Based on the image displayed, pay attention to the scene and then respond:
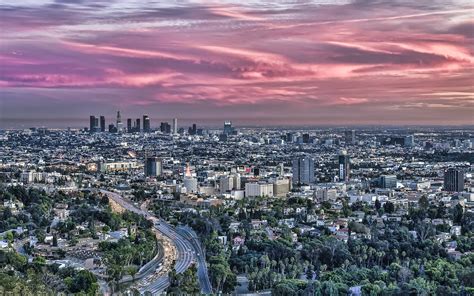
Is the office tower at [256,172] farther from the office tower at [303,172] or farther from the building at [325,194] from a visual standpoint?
the building at [325,194]

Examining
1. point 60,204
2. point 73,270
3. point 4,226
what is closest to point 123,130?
point 60,204

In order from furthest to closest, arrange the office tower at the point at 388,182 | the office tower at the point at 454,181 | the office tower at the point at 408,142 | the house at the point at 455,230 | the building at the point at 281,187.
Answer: the office tower at the point at 408,142 → the office tower at the point at 388,182 → the office tower at the point at 454,181 → the building at the point at 281,187 → the house at the point at 455,230

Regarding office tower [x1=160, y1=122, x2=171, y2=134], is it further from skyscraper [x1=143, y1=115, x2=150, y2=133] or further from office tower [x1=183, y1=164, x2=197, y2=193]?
office tower [x1=183, y1=164, x2=197, y2=193]

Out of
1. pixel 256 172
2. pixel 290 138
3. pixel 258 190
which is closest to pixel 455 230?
pixel 258 190

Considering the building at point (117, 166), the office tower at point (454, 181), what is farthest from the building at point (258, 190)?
the building at point (117, 166)

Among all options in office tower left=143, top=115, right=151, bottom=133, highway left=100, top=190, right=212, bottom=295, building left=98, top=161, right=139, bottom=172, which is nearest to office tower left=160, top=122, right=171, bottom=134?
office tower left=143, top=115, right=151, bottom=133

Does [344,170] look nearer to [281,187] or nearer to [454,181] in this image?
[281,187]
